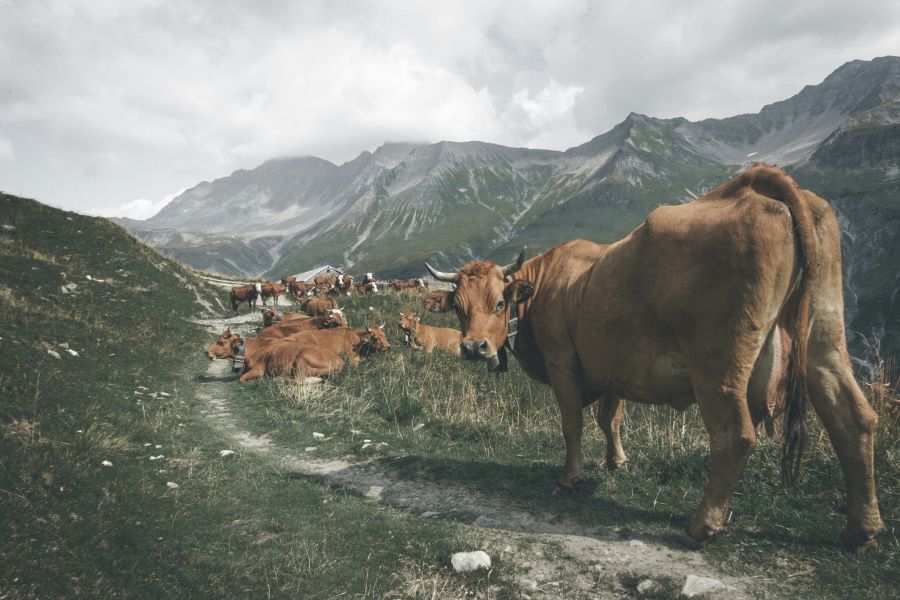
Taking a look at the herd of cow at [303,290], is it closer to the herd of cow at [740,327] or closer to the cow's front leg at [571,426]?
the cow's front leg at [571,426]

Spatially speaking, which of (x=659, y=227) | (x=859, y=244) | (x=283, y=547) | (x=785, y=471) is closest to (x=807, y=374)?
(x=785, y=471)

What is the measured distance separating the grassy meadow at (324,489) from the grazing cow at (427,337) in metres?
5.24

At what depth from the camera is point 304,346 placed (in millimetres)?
12812

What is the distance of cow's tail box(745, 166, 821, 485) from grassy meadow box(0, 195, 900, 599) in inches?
48.1

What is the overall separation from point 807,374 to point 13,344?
42.7ft

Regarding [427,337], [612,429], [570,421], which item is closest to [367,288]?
[427,337]

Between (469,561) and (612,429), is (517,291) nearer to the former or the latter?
(612,429)

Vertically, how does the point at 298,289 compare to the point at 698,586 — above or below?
above

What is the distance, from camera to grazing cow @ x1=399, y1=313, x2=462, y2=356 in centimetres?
1681

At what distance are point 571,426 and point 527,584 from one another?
7.22 feet

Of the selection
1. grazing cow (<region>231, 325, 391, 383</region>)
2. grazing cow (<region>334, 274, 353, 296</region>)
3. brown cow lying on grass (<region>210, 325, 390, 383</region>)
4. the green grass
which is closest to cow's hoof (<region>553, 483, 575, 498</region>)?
the green grass

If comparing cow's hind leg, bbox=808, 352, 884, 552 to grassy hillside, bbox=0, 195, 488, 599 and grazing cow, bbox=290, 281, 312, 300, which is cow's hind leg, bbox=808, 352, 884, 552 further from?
grazing cow, bbox=290, 281, 312, 300

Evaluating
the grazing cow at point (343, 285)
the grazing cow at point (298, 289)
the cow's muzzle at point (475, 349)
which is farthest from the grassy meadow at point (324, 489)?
the grazing cow at point (298, 289)

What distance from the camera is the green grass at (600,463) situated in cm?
387
